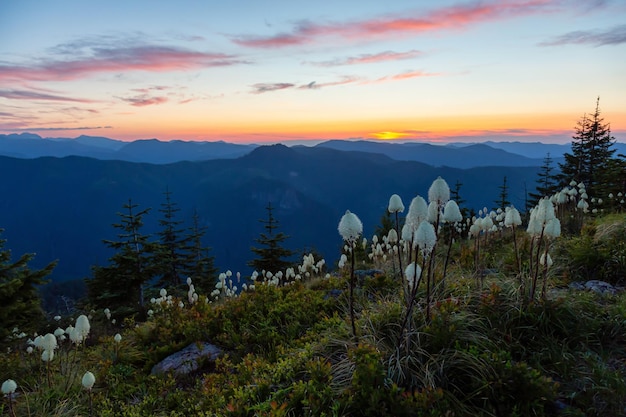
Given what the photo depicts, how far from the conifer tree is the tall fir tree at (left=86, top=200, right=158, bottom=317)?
26.6 ft

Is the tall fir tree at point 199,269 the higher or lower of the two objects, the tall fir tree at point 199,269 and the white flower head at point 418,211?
the lower

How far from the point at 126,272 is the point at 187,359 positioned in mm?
16747

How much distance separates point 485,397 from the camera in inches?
126

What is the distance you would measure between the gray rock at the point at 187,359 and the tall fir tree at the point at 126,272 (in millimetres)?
15597

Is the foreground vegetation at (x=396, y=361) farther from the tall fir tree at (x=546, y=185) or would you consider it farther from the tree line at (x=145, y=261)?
the tall fir tree at (x=546, y=185)

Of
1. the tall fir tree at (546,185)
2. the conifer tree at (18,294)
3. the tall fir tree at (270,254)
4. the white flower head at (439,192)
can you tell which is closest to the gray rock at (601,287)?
the white flower head at (439,192)

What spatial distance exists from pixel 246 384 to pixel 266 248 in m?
19.4

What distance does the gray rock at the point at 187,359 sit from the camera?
19.2 feet

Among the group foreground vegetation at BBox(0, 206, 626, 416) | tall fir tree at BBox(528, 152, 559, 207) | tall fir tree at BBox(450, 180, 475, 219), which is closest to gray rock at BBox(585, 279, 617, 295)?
foreground vegetation at BBox(0, 206, 626, 416)

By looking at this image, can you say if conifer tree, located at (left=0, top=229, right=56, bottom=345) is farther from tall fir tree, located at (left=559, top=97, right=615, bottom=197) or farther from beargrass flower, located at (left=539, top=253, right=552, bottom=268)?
tall fir tree, located at (left=559, top=97, right=615, bottom=197)

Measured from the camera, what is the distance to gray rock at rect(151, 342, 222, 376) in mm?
5867

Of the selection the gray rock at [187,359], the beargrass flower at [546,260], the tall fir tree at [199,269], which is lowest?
the tall fir tree at [199,269]

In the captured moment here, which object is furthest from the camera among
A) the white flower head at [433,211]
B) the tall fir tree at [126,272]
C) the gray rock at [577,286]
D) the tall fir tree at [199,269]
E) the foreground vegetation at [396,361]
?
the tall fir tree at [199,269]

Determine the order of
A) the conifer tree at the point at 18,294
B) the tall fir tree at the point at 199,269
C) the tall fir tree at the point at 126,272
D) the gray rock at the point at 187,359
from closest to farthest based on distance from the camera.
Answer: the gray rock at the point at 187,359, the conifer tree at the point at 18,294, the tall fir tree at the point at 126,272, the tall fir tree at the point at 199,269
